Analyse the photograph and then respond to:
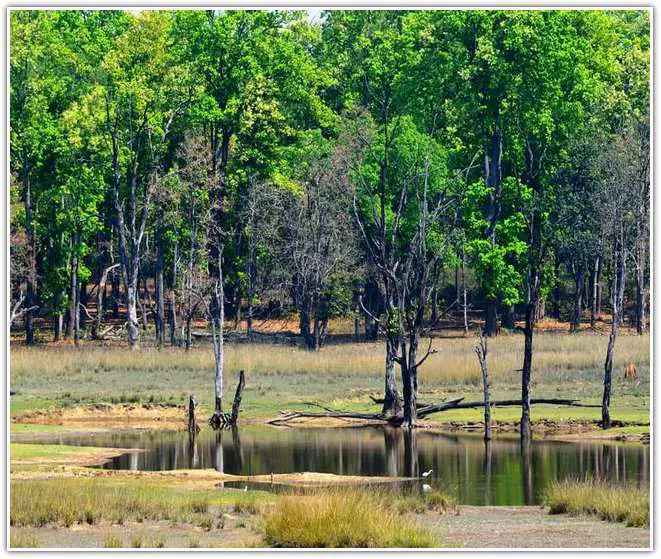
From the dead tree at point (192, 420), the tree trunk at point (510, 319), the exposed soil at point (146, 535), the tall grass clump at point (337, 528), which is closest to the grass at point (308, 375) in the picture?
the dead tree at point (192, 420)

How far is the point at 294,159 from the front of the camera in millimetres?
85938

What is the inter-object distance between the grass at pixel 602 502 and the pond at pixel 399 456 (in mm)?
2268

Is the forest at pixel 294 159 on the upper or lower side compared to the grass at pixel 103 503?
upper

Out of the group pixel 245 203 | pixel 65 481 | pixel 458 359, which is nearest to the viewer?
pixel 65 481

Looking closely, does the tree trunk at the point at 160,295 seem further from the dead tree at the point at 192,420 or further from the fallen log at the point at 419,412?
the dead tree at the point at 192,420

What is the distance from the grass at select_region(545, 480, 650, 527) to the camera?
98.9 ft

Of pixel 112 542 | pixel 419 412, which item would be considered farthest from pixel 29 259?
pixel 112 542

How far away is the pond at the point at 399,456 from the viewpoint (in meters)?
39.3

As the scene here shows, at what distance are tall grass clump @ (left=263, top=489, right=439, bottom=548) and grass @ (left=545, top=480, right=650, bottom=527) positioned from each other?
4885 mm

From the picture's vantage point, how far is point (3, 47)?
29.4 m

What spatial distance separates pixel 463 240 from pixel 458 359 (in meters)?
15.8

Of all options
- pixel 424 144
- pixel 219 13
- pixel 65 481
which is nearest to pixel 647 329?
pixel 424 144

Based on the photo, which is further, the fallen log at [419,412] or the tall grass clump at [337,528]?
the fallen log at [419,412]
